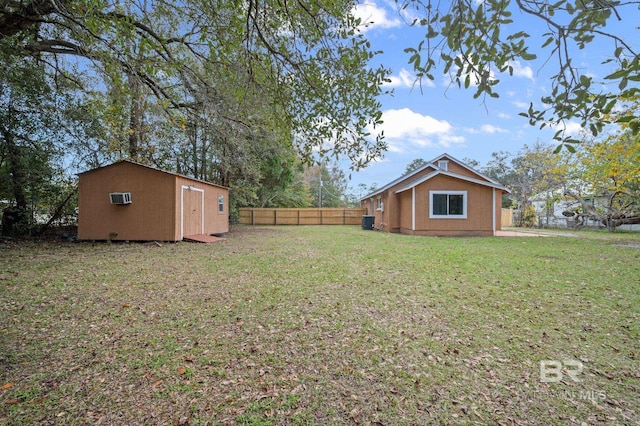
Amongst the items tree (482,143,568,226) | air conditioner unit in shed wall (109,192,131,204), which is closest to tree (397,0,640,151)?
air conditioner unit in shed wall (109,192,131,204)

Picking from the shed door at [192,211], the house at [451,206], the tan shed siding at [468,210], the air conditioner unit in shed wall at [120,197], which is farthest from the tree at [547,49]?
the tan shed siding at [468,210]

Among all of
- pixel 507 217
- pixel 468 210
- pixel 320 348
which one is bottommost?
pixel 320 348

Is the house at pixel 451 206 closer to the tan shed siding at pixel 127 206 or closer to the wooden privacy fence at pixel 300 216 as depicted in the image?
the tan shed siding at pixel 127 206

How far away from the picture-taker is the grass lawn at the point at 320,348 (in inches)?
74.7

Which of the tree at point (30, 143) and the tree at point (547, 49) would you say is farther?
the tree at point (30, 143)

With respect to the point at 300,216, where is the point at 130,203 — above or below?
above

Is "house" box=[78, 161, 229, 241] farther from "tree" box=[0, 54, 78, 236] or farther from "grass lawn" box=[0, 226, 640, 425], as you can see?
"grass lawn" box=[0, 226, 640, 425]

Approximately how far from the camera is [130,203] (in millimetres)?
10172

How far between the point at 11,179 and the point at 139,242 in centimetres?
456

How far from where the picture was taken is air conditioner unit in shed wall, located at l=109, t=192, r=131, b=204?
392 inches

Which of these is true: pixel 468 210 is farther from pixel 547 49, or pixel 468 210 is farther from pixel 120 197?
pixel 120 197

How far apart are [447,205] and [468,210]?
947 mm

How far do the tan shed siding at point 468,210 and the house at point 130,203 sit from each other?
10006 millimetres

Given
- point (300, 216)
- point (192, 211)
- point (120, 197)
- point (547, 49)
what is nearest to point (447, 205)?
point (192, 211)
